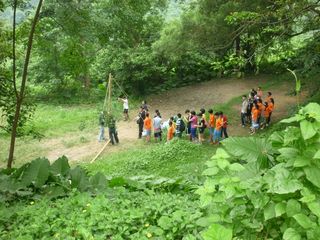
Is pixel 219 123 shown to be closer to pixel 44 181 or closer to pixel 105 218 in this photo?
pixel 44 181

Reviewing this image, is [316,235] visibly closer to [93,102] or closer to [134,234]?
[134,234]

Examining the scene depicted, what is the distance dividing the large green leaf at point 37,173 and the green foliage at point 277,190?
264 centimetres

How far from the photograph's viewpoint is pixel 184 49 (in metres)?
17.6

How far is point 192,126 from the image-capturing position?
1380cm

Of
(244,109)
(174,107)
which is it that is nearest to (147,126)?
(244,109)

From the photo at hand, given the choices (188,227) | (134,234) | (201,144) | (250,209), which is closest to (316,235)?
(250,209)

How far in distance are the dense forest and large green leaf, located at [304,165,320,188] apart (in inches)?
0.5

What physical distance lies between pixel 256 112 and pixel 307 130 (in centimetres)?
1186

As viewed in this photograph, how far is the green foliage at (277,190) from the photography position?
2.20m

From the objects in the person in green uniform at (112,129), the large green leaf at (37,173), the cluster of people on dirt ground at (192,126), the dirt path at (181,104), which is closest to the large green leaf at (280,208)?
the large green leaf at (37,173)

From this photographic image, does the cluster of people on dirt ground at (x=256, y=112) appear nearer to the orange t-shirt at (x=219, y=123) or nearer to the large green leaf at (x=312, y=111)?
the orange t-shirt at (x=219, y=123)

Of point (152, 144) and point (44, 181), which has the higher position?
point (44, 181)

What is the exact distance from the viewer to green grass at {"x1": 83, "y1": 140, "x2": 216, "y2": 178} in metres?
11.2

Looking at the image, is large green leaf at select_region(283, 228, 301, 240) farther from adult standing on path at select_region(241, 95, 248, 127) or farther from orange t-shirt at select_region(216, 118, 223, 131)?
adult standing on path at select_region(241, 95, 248, 127)
